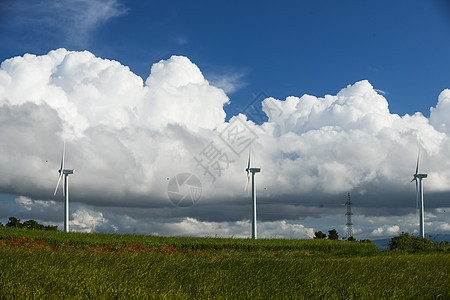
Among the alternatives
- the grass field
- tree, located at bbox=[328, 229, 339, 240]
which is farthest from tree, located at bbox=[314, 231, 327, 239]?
the grass field

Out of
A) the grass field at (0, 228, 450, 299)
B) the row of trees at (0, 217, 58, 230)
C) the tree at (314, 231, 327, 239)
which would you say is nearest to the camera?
the grass field at (0, 228, 450, 299)

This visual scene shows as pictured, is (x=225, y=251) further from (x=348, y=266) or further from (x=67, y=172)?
(x=67, y=172)

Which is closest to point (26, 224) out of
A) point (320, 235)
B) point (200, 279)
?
point (320, 235)

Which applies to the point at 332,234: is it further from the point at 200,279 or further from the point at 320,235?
the point at 200,279

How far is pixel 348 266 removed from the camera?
15.6 m

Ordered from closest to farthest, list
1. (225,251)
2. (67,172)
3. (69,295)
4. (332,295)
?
1. (69,295)
2. (332,295)
3. (225,251)
4. (67,172)

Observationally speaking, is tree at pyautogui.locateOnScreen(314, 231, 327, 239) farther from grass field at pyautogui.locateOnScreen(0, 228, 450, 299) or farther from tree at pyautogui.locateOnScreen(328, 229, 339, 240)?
grass field at pyautogui.locateOnScreen(0, 228, 450, 299)

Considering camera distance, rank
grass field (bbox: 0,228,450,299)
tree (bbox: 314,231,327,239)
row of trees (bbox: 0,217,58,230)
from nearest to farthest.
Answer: grass field (bbox: 0,228,450,299) < row of trees (bbox: 0,217,58,230) < tree (bbox: 314,231,327,239)

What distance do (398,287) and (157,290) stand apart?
6827 mm

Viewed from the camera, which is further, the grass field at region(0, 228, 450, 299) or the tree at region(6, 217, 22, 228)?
the tree at region(6, 217, 22, 228)

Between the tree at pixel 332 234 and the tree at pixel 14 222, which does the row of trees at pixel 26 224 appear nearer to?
the tree at pixel 14 222

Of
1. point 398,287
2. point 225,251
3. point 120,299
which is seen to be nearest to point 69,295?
point 120,299

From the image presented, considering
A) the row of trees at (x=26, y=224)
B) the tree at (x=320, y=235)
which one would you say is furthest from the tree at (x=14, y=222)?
the tree at (x=320, y=235)

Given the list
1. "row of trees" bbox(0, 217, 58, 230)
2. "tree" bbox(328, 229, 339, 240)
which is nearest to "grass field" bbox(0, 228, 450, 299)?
"row of trees" bbox(0, 217, 58, 230)
